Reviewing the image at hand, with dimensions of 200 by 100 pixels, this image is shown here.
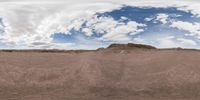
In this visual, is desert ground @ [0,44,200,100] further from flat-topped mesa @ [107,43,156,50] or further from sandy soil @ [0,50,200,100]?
flat-topped mesa @ [107,43,156,50]

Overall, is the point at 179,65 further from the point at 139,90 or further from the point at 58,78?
the point at 58,78

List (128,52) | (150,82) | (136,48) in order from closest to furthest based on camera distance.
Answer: (150,82)
(128,52)
(136,48)

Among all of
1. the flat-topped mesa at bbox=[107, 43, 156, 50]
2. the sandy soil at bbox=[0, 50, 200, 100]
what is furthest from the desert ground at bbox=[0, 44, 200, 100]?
the flat-topped mesa at bbox=[107, 43, 156, 50]

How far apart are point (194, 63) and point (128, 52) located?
4.48 metres

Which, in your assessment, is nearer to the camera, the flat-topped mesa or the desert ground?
the desert ground

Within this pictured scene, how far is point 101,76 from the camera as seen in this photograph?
76.6 feet

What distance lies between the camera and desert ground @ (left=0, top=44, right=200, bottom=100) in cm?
2172

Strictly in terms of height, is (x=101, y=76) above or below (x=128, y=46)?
above

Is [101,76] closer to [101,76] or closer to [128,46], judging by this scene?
Result: [101,76]

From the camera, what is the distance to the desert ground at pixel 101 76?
21719mm

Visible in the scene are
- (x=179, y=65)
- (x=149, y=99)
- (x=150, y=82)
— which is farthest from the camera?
(x=179, y=65)

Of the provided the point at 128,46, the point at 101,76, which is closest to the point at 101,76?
the point at 101,76

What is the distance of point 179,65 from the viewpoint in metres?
24.5

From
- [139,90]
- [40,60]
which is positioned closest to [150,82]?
[139,90]
